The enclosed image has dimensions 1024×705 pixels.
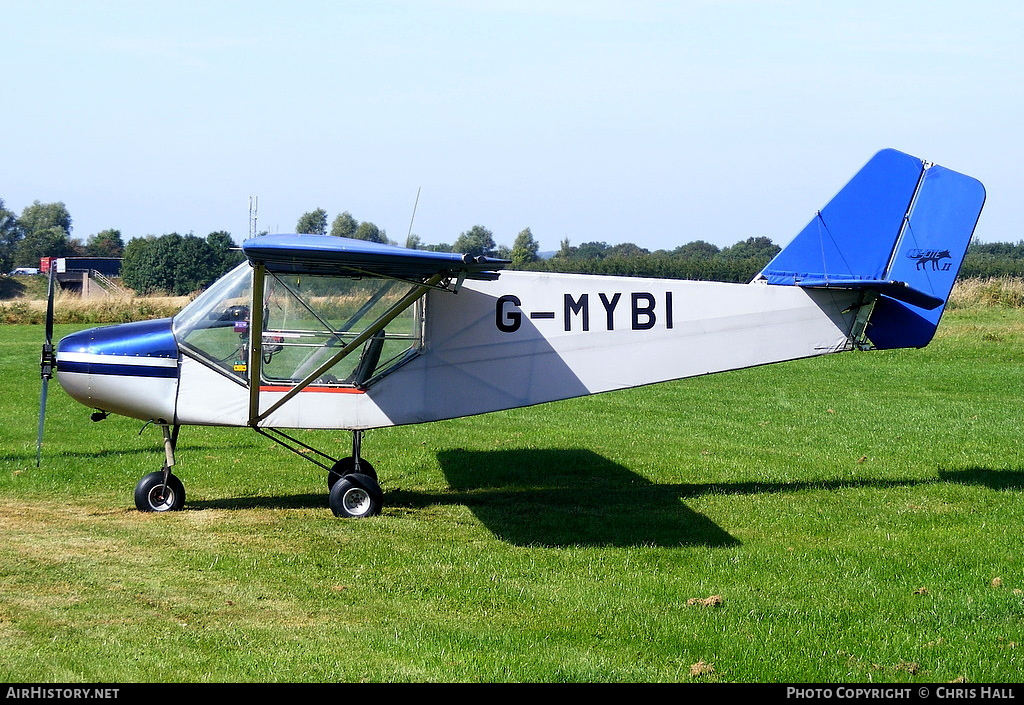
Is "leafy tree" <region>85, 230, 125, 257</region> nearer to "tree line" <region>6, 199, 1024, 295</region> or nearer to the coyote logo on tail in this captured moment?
"tree line" <region>6, 199, 1024, 295</region>

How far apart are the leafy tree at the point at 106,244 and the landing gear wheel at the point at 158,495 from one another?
85042 mm

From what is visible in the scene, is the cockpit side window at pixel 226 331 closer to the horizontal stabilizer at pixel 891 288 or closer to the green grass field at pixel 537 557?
the green grass field at pixel 537 557

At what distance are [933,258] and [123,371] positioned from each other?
25.5ft

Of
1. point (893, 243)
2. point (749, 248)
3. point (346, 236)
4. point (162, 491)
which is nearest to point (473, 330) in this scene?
point (162, 491)

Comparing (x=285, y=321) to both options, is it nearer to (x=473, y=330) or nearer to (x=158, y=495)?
(x=473, y=330)

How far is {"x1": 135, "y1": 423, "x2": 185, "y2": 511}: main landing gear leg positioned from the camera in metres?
9.16

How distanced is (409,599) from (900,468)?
22.3ft

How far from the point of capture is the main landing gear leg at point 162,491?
916cm

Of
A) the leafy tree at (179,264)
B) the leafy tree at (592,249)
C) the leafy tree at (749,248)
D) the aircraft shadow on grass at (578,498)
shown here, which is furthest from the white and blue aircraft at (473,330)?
the leafy tree at (592,249)

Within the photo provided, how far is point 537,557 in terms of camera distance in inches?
300

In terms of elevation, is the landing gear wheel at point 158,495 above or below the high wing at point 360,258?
below

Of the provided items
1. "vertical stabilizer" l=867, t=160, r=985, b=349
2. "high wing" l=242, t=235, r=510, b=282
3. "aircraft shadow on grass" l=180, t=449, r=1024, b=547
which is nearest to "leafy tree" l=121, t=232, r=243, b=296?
"aircraft shadow on grass" l=180, t=449, r=1024, b=547

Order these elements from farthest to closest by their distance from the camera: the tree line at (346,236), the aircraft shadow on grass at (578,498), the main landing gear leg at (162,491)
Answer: the tree line at (346,236), the main landing gear leg at (162,491), the aircraft shadow on grass at (578,498)
